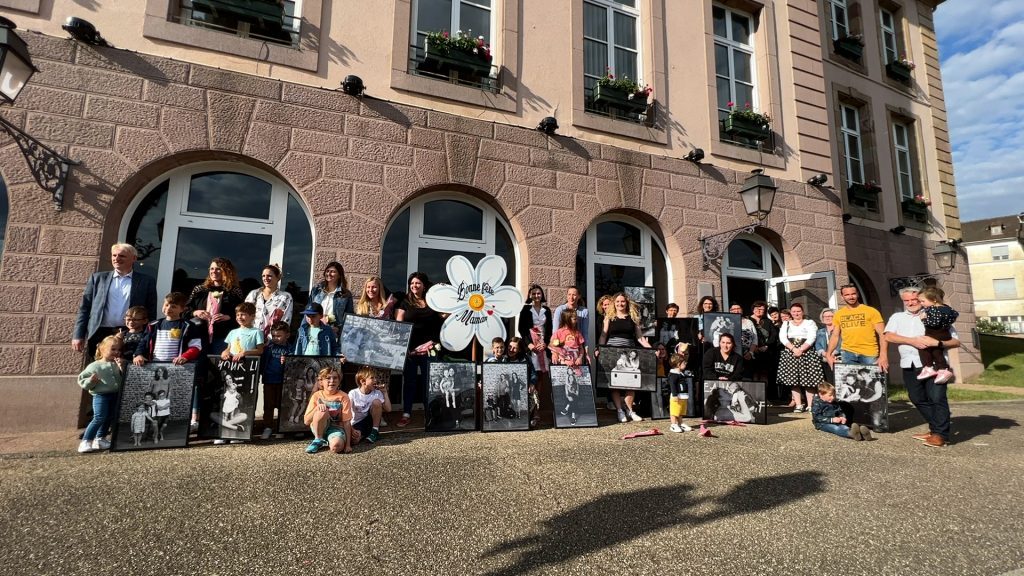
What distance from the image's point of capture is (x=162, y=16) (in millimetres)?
5211

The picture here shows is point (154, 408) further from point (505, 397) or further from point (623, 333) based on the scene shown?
point (623, 333)

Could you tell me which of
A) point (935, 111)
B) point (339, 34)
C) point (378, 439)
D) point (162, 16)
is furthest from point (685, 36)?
point (935, 111)

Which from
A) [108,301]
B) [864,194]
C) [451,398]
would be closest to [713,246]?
[451,398]

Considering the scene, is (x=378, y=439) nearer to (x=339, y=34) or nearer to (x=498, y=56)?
(x=339, y=34)

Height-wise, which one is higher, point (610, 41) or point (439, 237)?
point (610, 41)

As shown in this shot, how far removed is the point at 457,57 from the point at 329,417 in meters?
5.00

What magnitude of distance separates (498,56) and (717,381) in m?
5.28

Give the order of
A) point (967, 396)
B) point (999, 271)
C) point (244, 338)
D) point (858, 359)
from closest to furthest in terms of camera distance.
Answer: point (244, 338)
point (858, 359)
point (967, 396)
point (999, 271)

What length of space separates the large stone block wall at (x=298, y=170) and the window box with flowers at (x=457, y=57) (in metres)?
0.77

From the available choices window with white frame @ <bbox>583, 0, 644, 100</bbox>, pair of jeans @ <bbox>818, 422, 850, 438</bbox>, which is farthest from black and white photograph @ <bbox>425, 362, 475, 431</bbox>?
window with white frame @ <bbox>583, 0, 644, 100</bbox>

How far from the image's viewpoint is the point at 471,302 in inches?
190

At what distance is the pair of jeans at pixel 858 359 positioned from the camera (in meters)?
5.19

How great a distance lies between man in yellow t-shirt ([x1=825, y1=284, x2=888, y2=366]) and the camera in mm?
5172

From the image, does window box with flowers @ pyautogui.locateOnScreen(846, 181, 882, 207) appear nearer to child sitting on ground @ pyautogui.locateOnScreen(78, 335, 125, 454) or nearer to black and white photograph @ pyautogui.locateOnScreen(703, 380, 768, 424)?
black and white photograph @ pyautogui.locateOnScreen(703, 380, 768, 424)
